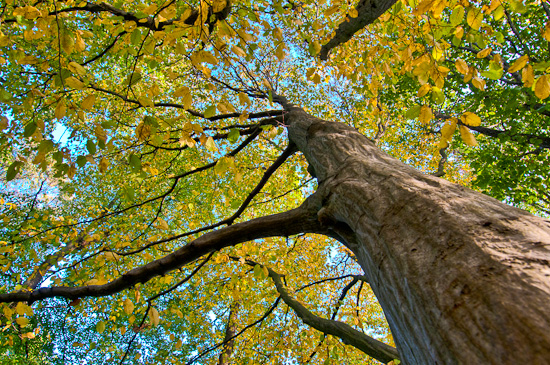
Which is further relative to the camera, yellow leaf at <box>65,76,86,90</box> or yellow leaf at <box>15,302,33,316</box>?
yellow leaf at <box>15,302,33,316</box>

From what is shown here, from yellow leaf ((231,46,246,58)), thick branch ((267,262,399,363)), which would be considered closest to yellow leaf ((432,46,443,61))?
yellow leaf ((231,46,246,58))

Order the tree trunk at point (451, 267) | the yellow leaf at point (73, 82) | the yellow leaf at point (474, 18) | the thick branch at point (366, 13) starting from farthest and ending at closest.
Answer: the thick branch at point (366, 13), the yellow leaf at point (474, 18), the yellow leaf at point (73, 82), the tree trunk at point (451, 267)

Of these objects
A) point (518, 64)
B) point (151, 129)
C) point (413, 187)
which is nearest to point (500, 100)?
point (518, 64)

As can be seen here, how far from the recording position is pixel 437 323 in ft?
2.76

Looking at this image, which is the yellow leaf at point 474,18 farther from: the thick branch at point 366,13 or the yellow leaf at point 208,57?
the thick branch at point 366,13

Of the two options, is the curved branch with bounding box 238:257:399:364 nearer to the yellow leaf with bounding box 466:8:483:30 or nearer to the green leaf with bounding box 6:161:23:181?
the green leaf with bounding box 6:161:23:181

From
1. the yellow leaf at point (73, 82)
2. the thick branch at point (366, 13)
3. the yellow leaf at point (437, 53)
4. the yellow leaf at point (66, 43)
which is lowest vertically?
the yellow leaf at point (437, 53)

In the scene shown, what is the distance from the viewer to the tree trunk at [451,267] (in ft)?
2.21

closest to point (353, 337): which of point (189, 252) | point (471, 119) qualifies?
point (189, 252)

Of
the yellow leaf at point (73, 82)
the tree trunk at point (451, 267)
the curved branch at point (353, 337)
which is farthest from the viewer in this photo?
the curved branch at point (353, 337)

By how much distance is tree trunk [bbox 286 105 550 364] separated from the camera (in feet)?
2.21

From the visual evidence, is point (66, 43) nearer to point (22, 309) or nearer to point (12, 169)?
point (12, 169)

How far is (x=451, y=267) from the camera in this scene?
35.3 inches

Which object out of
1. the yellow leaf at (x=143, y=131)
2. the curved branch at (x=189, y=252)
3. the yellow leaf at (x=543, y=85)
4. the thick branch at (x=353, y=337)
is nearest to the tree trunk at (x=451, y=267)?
the curved branch at (x=189, y=252)
